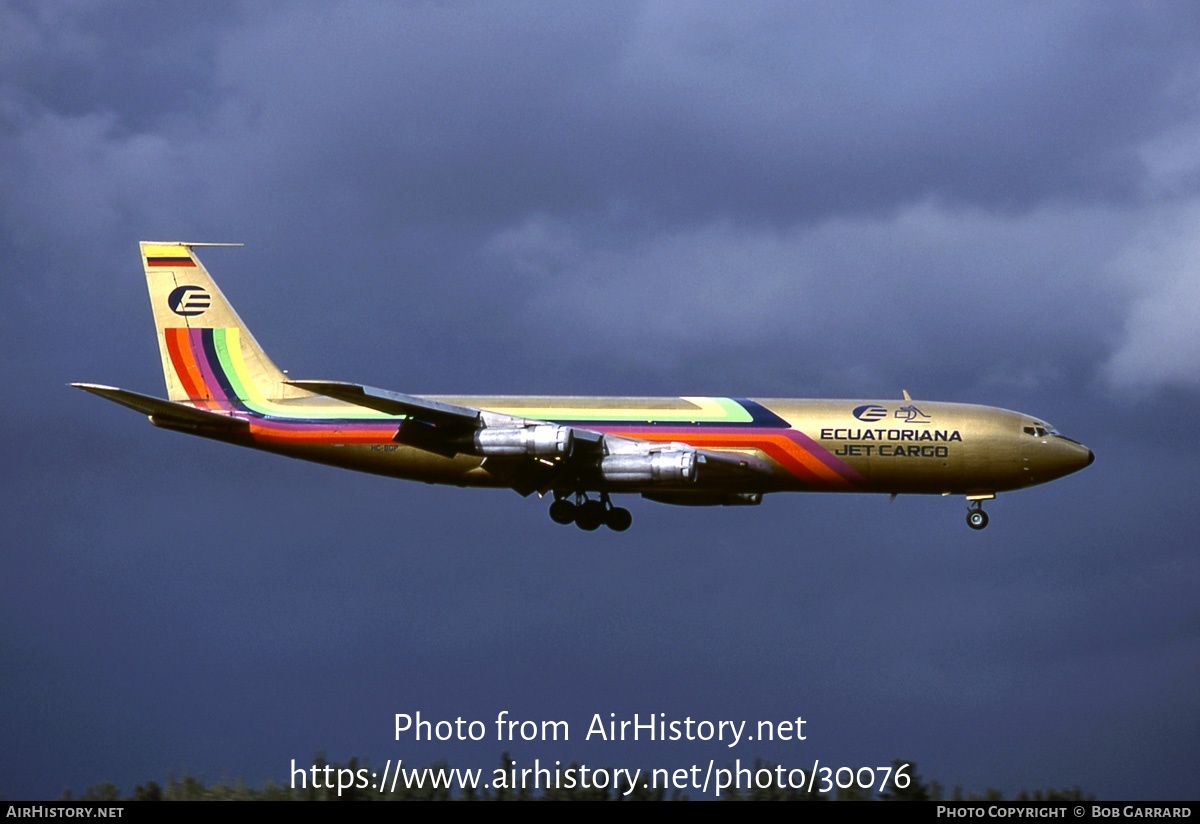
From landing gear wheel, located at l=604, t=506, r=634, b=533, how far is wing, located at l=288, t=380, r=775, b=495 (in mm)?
2710

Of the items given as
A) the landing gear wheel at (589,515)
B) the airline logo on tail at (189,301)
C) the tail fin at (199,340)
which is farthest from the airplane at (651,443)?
the airline logo on tail at (189,301)

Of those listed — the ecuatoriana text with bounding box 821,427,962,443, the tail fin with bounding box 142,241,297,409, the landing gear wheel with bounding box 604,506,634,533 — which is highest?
the tail fin with bounding box 142,241,297,409

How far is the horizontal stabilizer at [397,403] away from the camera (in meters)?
52.7

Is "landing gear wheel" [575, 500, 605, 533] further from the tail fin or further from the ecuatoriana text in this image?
the tail fin

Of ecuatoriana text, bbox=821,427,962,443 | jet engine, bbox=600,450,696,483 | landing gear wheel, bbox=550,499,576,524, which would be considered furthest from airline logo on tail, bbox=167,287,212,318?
ecuatoriana text, bbox=821,427,962,443

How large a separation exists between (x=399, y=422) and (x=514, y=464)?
185 inches

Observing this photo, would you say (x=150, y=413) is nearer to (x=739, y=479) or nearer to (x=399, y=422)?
(x=399, y=422)

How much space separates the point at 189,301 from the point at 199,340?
5.89ft

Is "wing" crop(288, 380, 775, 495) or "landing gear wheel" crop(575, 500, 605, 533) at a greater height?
"wing" crop(288, 380, 775, 495)

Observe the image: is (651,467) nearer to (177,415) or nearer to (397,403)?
(397,403)

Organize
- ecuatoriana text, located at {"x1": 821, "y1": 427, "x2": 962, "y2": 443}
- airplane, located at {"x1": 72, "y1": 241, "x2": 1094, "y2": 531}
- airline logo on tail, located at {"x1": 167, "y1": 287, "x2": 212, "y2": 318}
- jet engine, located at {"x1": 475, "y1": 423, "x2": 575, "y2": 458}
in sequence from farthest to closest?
airline logo on tail, located at {"x1": 167, "y1": 287, "x2": 212, "y2": 318}, ecuatoriana text, located at {"x1": 821, "y1": 427, "x2": 962, "y2": 443}, airplane, located at {"x1": 72, "y1": 241, "x2": 1094, "y2": 531}, jet engine, located at {"x1": 475, "y1": 423, "x2": 575, "y2": 458}

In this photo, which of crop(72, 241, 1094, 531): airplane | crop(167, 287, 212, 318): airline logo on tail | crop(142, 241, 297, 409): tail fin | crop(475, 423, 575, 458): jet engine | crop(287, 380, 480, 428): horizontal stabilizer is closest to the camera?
crop(287, 380, 480, 428): horizontal stabilizer

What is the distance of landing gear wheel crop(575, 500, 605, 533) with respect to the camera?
196 feet

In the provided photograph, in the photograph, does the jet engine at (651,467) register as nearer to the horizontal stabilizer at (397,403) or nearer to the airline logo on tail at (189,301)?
the horizontal stabilizer at (397,403)
